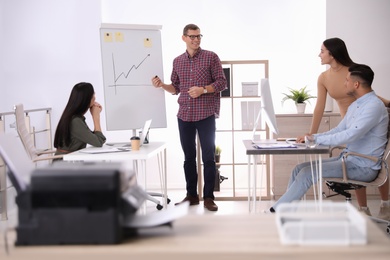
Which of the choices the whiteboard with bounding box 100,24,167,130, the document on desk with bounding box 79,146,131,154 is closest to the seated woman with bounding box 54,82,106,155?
the document on desk with bounding box 79,146,131,154

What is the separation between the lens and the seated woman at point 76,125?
4535 mm

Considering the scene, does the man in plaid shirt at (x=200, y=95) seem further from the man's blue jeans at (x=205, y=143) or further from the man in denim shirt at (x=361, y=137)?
the man in denim shirt at (x=361, y=137)

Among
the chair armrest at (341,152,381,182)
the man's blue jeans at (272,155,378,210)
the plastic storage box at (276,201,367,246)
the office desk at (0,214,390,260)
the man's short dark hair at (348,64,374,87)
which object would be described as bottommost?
the man's blue jeans at (272,155,378,210)

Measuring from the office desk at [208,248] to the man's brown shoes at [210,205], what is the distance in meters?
3.71

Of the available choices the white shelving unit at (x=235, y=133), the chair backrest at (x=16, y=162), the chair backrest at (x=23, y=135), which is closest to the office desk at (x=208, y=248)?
the chair backrest at (x=16, y=162)

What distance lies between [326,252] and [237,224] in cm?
39

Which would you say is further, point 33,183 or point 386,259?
point 33,183

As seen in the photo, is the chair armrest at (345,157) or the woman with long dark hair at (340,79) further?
the woman with long dark hair at (340,79)

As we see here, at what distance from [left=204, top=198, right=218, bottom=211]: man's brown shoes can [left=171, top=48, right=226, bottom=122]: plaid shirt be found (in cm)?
81

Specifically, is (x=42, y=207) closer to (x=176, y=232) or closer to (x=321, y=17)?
(x=176, y=232)

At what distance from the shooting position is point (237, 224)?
1.96 meters

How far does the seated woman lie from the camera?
179 inches

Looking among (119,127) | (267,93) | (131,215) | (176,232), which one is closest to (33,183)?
(131,215)

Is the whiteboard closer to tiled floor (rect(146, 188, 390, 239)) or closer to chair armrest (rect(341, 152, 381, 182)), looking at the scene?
tiled floor (rect(146, 188, 390, 239))
